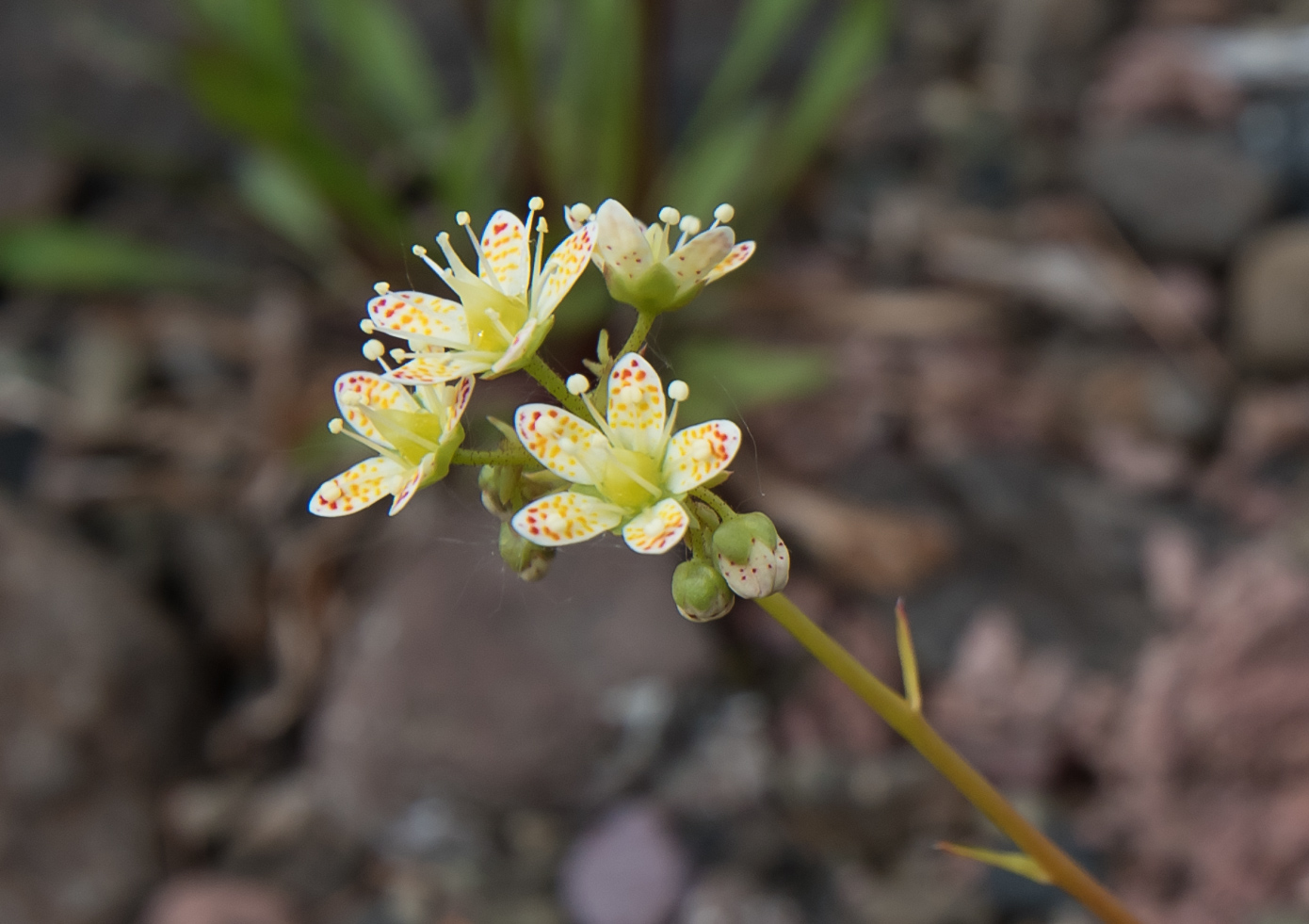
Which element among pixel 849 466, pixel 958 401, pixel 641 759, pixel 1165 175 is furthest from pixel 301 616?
pixel 1165 175

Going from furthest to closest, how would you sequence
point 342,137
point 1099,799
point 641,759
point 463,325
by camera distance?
point 342,137 → point 641,759 → point 1099,799 → point 463,325

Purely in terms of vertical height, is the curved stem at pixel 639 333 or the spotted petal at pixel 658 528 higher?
the curved stem at pixel 639 333

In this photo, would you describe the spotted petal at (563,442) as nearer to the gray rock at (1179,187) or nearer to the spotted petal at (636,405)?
the spotted petal at (636,405)

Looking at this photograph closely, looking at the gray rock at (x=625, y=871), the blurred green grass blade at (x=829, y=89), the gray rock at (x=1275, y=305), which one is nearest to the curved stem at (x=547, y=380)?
the gray rock at (x=625, y=871)

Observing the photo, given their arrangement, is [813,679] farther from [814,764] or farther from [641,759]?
[641,759]

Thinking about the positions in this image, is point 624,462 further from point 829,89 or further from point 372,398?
point 829,89

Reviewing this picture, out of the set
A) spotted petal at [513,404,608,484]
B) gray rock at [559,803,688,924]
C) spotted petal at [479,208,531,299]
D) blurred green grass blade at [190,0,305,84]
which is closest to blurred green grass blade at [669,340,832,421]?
gray rock at [559,803,688,924]

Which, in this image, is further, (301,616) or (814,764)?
(301,616)
